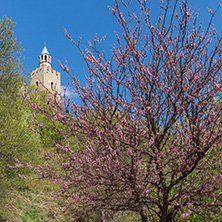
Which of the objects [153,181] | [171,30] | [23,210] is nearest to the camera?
[153,181]

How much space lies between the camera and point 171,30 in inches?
148

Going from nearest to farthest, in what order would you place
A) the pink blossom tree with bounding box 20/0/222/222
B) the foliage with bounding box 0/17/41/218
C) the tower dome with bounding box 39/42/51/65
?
the pink blossom tree with bounding box 20/0/222/222
the foliage with bounding box 0/17/41/218
the tower dome with bounding box 39/42/51/65

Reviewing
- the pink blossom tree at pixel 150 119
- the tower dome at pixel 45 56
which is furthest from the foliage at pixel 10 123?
the tower dome at pixel 45 56

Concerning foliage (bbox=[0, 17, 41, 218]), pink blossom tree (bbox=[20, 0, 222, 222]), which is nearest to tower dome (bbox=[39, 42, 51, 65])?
foliage (bbox=[0, 17, 41, 218])

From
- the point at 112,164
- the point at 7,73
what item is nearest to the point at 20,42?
the point at 7,73

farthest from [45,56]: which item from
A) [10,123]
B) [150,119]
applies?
[150,119]

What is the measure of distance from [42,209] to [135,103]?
28.8 ft

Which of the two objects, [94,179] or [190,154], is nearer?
[190,154]

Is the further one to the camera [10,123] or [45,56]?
[45,56]

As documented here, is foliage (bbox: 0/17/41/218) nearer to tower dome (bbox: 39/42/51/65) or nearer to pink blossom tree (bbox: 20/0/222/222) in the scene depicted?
pink blossom tree (bbox: 20/0/222/222)

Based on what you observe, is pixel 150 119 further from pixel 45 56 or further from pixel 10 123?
pixel 45 56

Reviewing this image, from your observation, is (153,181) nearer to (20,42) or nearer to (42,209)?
(42,209)

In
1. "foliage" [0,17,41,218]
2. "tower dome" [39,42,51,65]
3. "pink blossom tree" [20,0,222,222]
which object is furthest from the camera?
"tower dome" [39,42,51,65]

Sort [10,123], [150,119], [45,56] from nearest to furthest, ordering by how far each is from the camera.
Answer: [150,119] → [10,123] → [45,56]
